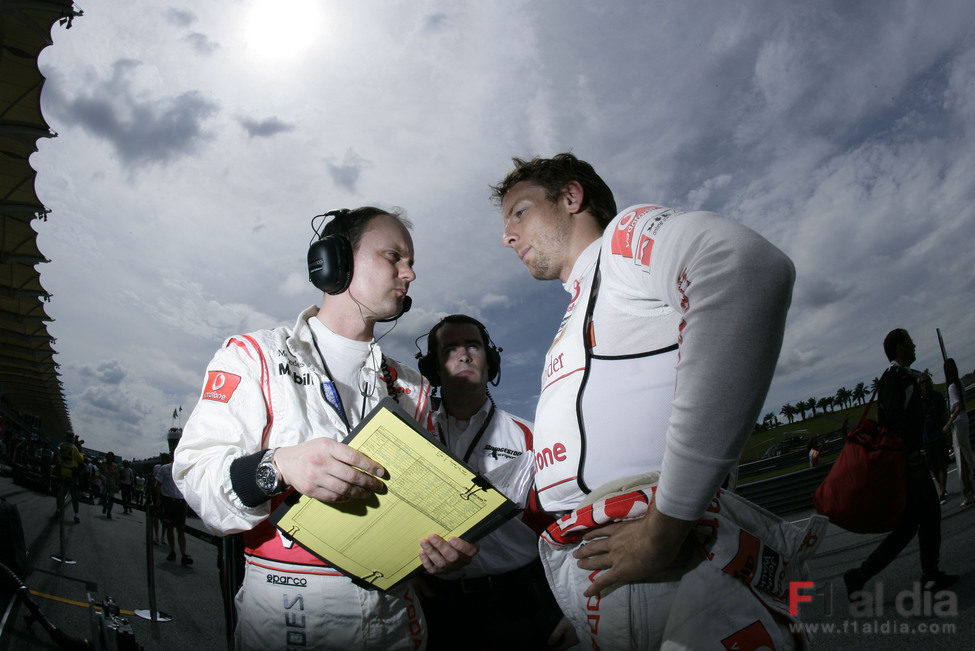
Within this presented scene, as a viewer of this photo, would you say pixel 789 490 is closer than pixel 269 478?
No

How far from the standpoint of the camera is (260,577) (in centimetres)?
137

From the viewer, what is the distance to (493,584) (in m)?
2.30

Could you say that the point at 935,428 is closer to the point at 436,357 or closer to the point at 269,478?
the point at 436,357

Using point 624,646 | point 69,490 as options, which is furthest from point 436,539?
point 69,490

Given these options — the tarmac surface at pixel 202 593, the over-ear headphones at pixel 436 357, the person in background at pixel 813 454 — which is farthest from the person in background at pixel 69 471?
the person in background at pixel 813 454

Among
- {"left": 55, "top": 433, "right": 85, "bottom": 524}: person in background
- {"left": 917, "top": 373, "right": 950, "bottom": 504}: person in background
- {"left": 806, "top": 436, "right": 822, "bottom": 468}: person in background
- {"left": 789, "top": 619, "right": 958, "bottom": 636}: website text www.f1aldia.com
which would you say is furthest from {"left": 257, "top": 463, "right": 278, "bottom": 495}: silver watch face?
{"left": 806, "top": 436, "right": 822, "bottom": 468}: person in background

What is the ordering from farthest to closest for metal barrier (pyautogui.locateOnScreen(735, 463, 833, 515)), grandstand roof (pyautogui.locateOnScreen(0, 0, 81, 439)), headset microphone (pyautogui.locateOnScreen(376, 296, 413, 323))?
1. grandstand roof (pyautogui.locateOnScreen(0, 0, 81, 439))
2. metal barrier (pyautogui.locateOnScreen(735, 463, 833, 515))
3. headset microphone (pyautogui.locateOnScreen(376, 296, 413, 323))

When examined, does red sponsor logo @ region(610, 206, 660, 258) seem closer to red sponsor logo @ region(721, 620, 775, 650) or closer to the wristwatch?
red sponsor logo @ region(721, 620, 775, 650)

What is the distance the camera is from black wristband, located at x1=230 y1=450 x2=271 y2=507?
117cm

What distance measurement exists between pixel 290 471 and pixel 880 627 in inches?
135

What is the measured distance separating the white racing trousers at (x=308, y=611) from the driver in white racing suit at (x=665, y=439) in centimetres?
62

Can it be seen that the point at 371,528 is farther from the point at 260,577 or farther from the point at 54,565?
the point at 54,565

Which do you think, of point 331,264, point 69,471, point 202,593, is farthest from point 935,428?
point 69,471

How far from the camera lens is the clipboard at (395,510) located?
1.15 metres
